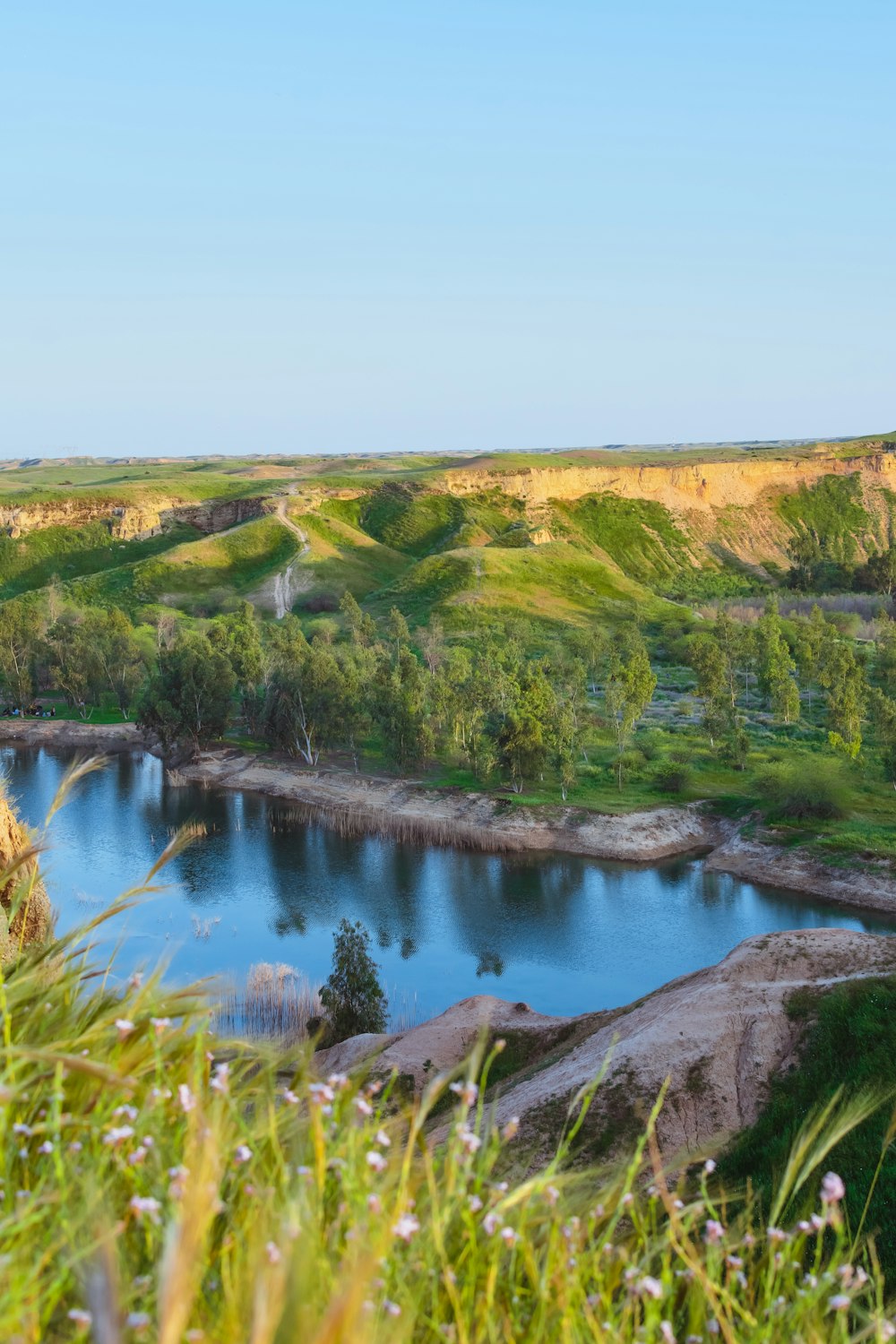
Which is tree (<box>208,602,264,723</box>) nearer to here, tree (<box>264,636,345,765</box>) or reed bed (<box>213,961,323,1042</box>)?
tree (<box>264,636,345,765</box>)

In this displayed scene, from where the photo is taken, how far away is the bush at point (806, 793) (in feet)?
133

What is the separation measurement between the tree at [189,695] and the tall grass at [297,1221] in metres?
48.1

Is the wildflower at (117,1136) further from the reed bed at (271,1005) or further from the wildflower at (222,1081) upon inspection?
the reed bed at (271,1005)

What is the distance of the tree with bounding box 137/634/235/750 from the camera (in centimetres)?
5247

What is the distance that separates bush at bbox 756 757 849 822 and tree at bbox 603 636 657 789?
678 cm

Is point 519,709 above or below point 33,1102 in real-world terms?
below

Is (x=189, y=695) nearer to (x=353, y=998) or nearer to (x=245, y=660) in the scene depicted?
(x=245, y=660)

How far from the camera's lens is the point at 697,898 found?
3644cm

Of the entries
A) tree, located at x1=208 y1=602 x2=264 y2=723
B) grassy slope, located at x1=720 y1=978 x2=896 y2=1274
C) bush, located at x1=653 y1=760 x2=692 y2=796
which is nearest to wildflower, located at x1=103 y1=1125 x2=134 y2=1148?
grassy slope, located at x1=720 y1=978 x2=896 y2=1274

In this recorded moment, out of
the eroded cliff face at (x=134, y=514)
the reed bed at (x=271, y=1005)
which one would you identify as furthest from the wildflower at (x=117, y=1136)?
→ the eroded cliff face at (x=134, y=514)

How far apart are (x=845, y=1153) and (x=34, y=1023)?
9387mm

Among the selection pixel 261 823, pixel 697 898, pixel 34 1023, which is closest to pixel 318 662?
pixel 261 823

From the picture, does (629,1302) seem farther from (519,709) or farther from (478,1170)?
(519,709)

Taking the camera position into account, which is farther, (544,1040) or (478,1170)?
(544,1040)
